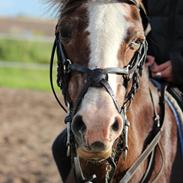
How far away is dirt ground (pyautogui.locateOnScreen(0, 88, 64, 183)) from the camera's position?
707 cm

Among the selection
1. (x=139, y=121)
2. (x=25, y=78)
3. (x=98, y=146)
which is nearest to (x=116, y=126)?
(x=98, y=146)

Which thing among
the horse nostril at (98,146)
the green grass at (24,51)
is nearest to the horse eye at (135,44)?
the horse nostril at (98,146)

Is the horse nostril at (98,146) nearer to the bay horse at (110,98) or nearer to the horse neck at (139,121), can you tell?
the bay horse at (110,98)

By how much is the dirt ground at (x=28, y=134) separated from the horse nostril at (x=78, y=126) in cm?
407

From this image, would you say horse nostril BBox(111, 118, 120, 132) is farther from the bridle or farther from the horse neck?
the horse neck

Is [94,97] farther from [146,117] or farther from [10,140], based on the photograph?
[10,140]

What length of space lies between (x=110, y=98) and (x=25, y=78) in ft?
44.9

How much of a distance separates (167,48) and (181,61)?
0.62 feet

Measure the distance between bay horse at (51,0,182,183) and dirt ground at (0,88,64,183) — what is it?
357cm

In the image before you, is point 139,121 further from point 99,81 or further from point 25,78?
point 25,78

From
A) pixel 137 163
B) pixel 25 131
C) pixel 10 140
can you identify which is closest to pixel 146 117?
pixel 137 163

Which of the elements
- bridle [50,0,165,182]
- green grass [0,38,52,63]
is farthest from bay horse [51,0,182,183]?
green grass [0,38,52,63]

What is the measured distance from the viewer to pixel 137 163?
321 centimetres

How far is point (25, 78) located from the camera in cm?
1631
